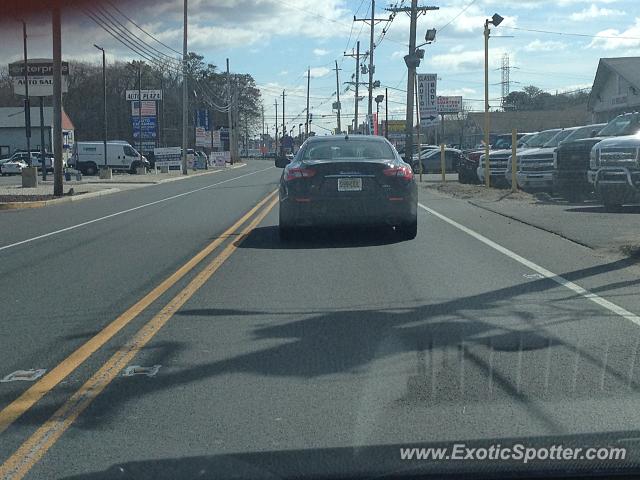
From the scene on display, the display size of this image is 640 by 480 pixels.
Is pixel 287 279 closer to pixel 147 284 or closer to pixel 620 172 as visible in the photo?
pixel 147 284

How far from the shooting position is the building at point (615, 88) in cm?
4300

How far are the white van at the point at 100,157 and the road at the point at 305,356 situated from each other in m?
53.6

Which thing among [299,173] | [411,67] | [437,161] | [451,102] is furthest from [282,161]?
[451,102]

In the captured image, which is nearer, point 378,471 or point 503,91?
point 378,471

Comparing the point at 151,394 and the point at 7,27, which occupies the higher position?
the point at 7,27

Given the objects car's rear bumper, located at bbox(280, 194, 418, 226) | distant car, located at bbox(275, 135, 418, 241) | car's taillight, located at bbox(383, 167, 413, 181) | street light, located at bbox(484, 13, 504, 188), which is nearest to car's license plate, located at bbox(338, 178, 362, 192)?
distant car, located at bbox(275, 135, 418, 241)

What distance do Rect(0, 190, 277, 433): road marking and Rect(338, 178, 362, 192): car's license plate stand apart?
277 centimetres

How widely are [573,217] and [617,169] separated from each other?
128 centimetres

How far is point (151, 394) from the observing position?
6078 mm

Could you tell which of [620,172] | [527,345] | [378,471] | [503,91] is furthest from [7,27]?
[503,91]

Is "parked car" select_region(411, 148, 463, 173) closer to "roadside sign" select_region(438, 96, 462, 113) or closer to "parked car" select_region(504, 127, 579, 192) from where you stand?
"parked car" select_region(504, 127, 579, 192)

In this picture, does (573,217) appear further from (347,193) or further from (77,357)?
(77,357)

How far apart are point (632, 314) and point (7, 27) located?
578 cm

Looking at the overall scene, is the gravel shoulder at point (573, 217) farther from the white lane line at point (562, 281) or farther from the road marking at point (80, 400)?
the road marking at point (80, 400)
